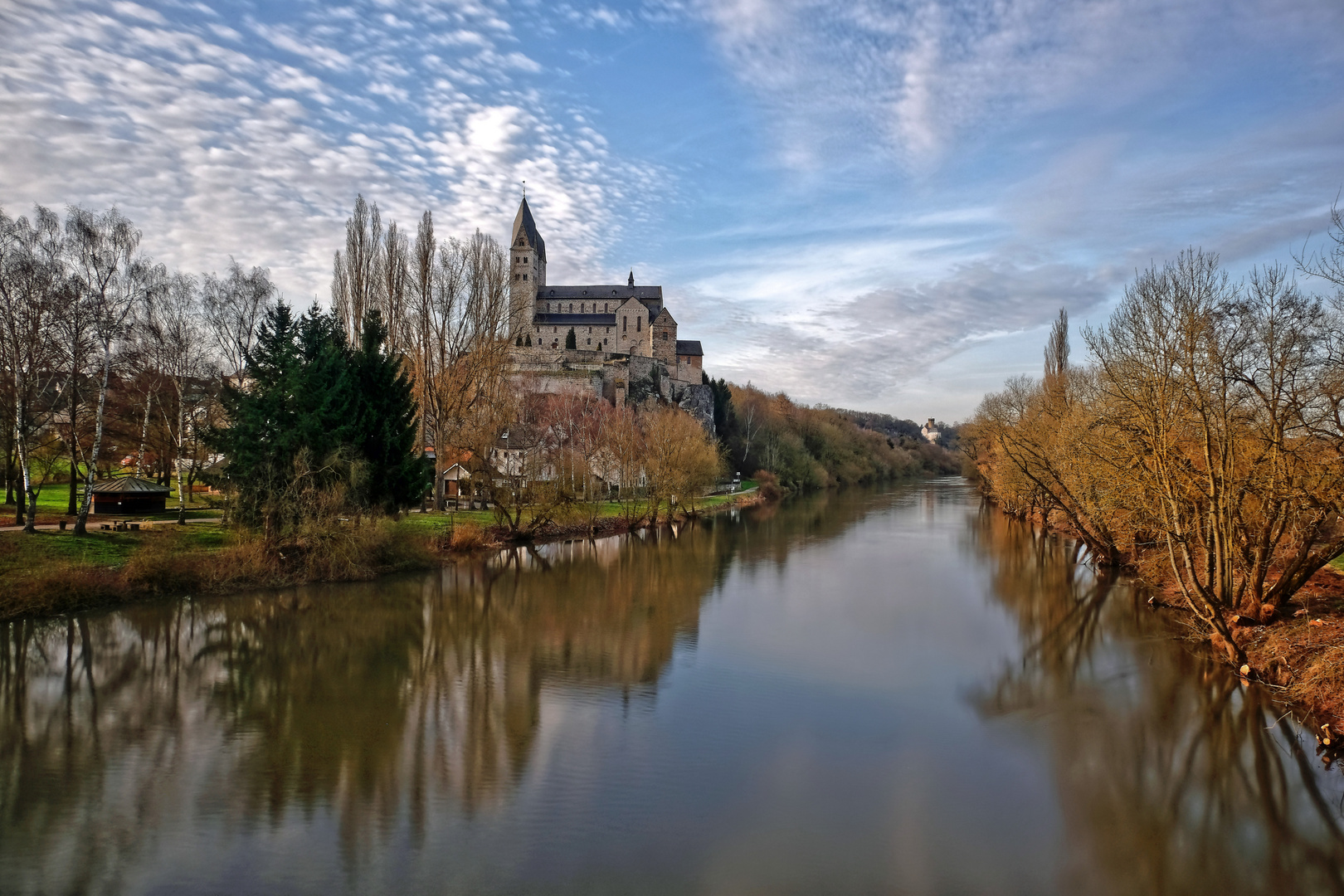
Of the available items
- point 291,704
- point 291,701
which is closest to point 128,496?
point 291,701

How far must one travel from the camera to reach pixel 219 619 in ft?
44.6

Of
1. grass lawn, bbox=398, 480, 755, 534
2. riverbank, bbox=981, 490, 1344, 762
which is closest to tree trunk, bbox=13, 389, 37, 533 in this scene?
grass lawn, bbox=398, 480, 755, 534

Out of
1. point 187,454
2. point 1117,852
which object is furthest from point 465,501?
point 1117,852

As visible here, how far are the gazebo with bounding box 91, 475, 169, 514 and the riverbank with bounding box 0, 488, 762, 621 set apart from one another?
3.14 meters

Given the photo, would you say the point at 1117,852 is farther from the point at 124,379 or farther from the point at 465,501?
the point at 124,379

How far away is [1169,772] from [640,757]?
204 inches

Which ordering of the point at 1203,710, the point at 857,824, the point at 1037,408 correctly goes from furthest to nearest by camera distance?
1. the point at 1037,408
2. the point at 1203,710
3. the point at 857,824

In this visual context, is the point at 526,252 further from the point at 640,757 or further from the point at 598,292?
the point at 640,757

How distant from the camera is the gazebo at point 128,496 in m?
20.4

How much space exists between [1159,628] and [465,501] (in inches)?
849

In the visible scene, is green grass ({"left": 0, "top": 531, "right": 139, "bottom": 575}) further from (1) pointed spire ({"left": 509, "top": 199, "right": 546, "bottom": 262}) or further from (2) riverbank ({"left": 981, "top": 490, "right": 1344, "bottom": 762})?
(1) pointed spire ({"left": 509, "top": 199, "right": 546, "bottom": 262})

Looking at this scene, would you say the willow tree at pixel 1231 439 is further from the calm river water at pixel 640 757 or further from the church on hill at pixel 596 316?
the church on hill at pixel 596 316

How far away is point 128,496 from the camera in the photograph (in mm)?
20594

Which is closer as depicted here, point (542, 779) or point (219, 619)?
point (542, 779)
